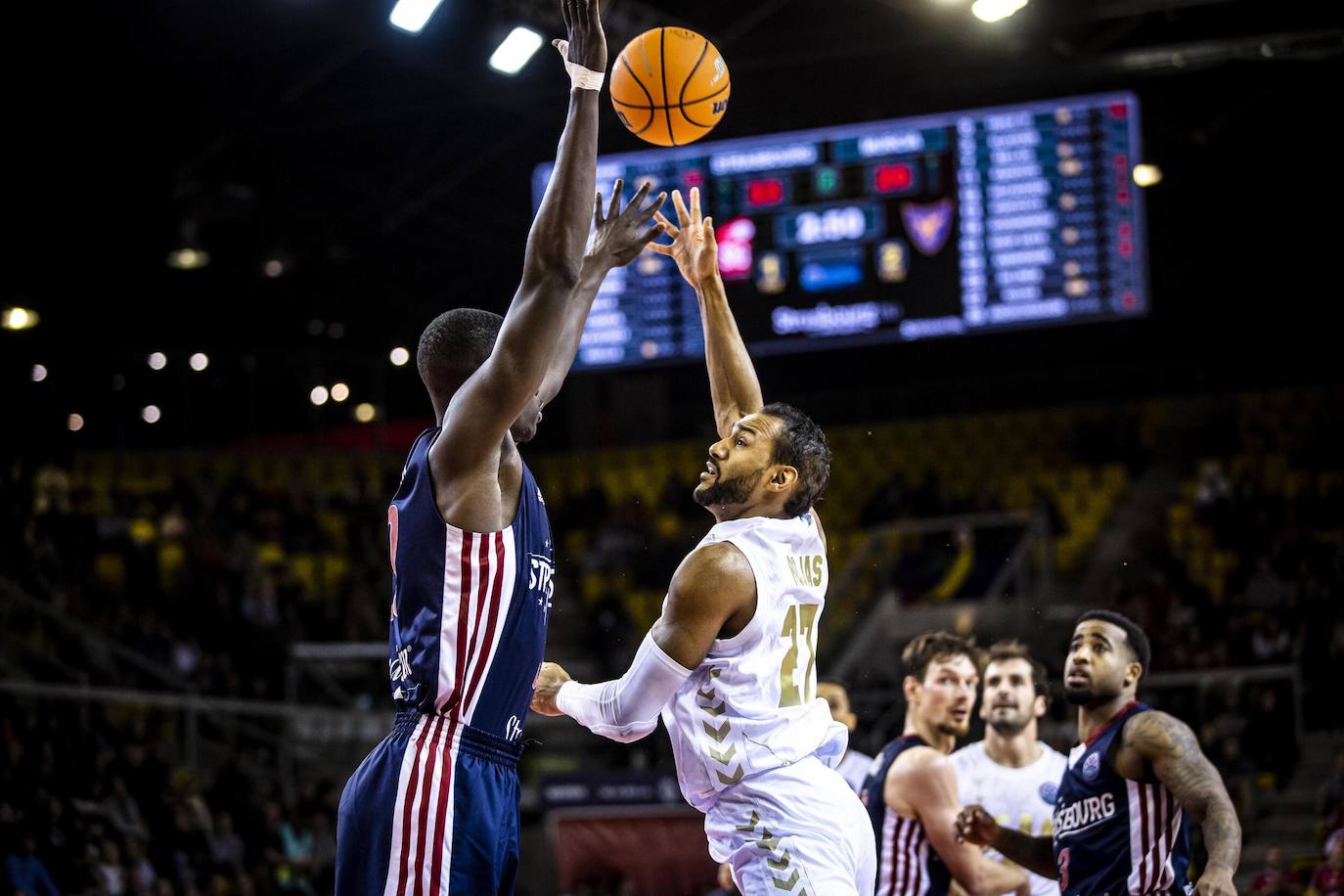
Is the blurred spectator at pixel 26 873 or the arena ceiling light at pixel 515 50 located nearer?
the blurred spectator at pixel 26 873

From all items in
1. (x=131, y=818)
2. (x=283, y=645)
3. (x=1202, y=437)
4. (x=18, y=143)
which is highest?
(x=18, y=143)

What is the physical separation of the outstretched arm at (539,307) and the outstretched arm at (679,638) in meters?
0.71

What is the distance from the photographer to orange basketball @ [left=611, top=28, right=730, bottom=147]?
6117 mm

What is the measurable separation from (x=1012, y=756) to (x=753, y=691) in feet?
10.0

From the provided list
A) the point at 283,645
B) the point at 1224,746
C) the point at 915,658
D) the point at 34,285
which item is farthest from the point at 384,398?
the point at 915,658

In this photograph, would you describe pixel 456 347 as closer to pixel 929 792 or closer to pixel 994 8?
pixel 929 792

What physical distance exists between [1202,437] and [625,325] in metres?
8.28

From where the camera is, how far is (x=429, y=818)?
12.0 ft

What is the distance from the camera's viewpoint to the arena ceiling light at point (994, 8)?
1099cm

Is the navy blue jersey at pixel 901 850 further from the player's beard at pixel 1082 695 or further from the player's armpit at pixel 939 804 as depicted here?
the player's beard at pixel 1082 695

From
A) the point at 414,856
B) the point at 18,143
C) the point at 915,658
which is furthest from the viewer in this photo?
the point at 18,143

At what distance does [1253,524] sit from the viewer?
16.0 metres

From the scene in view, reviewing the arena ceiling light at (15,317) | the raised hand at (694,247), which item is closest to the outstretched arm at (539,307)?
the raised hand at (694,247)

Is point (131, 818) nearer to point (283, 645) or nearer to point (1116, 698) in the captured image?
point (283, 645)
